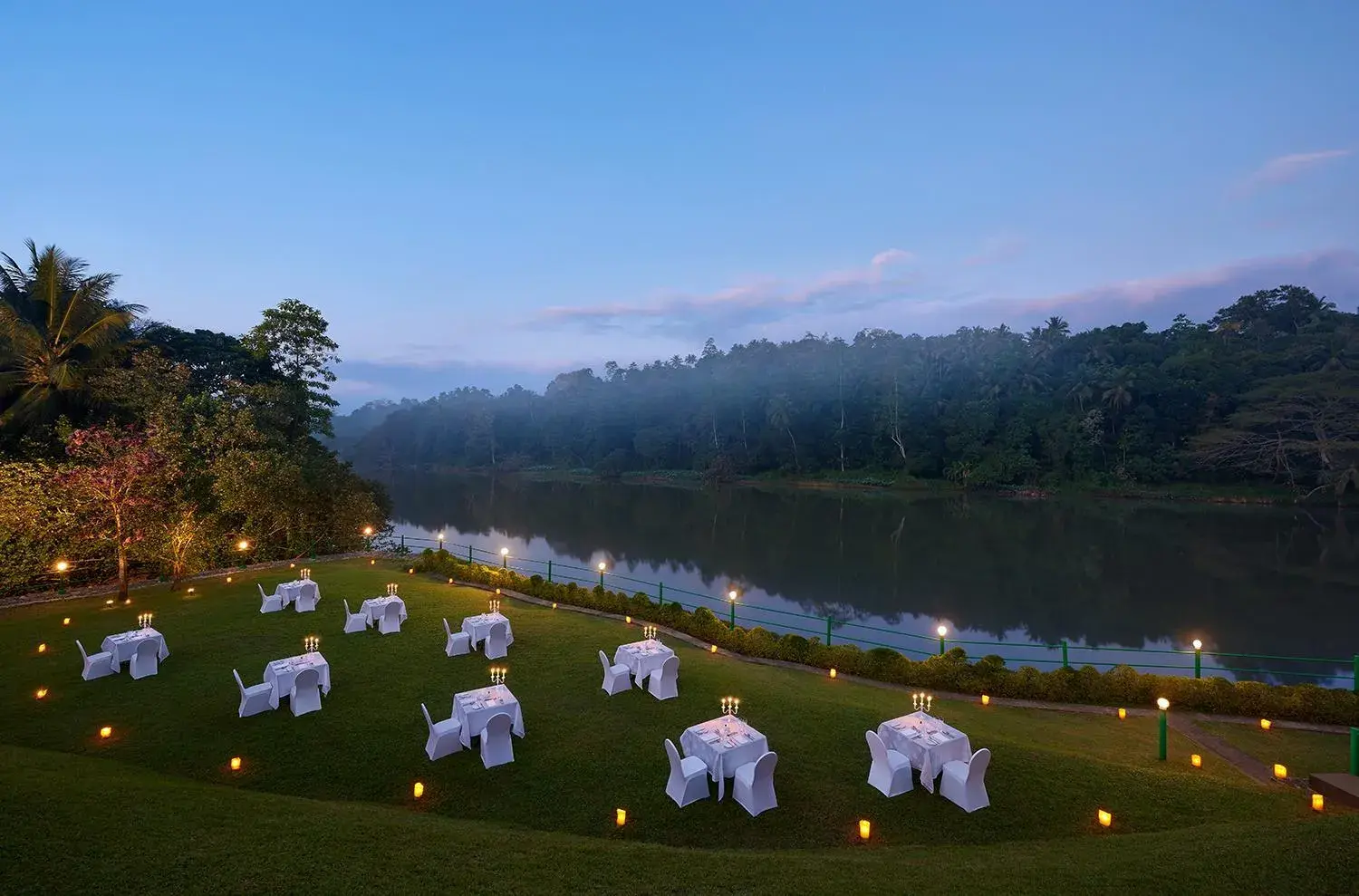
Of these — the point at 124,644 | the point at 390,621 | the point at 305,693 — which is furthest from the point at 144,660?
the point at 390,621

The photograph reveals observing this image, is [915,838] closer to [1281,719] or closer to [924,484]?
[1281,719]

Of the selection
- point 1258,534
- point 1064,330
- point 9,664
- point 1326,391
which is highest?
point 1064,330

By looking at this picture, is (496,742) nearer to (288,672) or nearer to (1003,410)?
(288,672)

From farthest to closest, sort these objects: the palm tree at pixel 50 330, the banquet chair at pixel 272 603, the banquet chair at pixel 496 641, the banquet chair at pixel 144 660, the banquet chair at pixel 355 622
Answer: the palm tree at pixel 50 330 → the banquet chair at pixel 272 603 → the banquet chair at pixel 355 622 → the banquet chair at pixel 496 641 → the banquet chair at pixel 144 660

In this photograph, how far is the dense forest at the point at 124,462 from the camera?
1441 cm

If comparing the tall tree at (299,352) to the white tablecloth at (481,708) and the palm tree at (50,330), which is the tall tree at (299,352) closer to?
the palm tree at (50,330)

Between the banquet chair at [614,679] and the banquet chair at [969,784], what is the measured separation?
195 inches

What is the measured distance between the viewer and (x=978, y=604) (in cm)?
1891

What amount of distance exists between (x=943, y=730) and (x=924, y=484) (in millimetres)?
51785

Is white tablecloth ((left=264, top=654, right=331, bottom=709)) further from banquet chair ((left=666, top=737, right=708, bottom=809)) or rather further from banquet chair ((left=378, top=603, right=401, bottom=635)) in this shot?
banquet chair ((left=666, top=737, right=708, bottom=809))

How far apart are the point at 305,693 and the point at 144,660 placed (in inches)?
149

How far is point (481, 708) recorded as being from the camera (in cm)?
788

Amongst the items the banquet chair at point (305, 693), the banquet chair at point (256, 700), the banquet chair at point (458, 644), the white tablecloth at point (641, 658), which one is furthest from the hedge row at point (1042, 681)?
the banquet chair at point (256, 700)

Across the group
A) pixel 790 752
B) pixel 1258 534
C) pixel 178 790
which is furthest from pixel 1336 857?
pixel 1258 534
